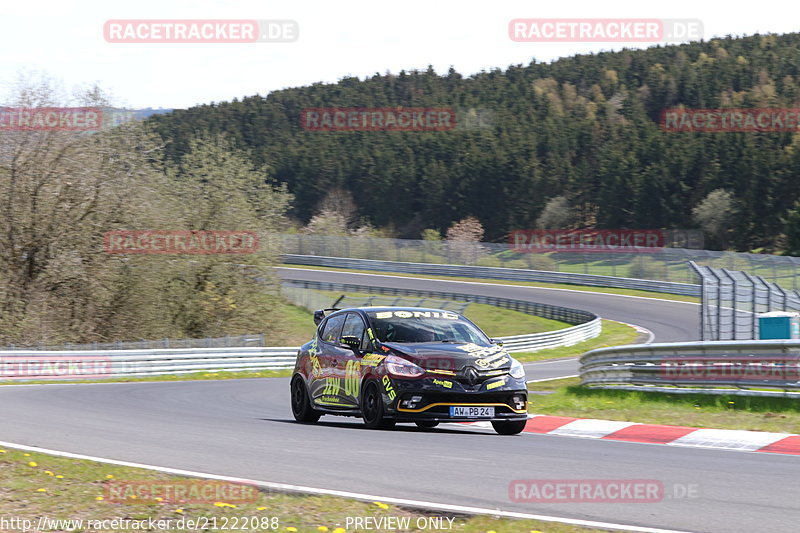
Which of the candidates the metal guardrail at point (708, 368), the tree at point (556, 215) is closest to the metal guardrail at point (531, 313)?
the metal guardrail at point (708, 368)

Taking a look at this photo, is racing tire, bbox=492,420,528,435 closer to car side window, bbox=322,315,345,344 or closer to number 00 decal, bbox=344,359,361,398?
number 00 decal, bbox=344,359,361,398

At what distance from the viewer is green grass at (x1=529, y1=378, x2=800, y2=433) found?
39.5 feet

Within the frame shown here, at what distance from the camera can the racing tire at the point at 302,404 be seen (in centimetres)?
1357

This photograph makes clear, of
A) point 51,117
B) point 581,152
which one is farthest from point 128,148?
point 581,152

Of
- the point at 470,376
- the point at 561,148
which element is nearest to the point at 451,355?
the point at 470,376

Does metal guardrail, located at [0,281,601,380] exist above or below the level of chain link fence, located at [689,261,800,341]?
below

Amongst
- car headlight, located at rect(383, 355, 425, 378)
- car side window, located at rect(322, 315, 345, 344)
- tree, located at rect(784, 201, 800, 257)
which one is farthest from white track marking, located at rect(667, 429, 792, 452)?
tree, located at rect(784, 201, 800, 257)

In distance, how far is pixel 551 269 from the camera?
64.0 metres

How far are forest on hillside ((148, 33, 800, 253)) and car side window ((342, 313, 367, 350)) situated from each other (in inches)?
2520

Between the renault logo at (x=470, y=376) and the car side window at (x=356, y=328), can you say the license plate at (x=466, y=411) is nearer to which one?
the renault logo at (x=470, y=376)

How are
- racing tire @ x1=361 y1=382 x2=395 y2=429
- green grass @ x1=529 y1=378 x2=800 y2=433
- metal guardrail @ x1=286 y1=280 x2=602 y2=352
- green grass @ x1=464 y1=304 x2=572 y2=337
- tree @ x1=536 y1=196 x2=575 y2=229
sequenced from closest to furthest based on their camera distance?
racing tire @ x1=361 y1=382 x2=395 y2=429, green grass @ x1=529 y1=378 x2=800 y2=433, metal guardrail @ x1=286 y1=280 x2=602 y2=352, green grass @ x1=464 y1=304 x2=572 y2=337, tree @ x1=536 y1=196 x2=575 y2=229

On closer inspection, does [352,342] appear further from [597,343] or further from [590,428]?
[597,343]

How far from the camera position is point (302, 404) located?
13711 mm

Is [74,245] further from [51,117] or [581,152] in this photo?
[581,152]
